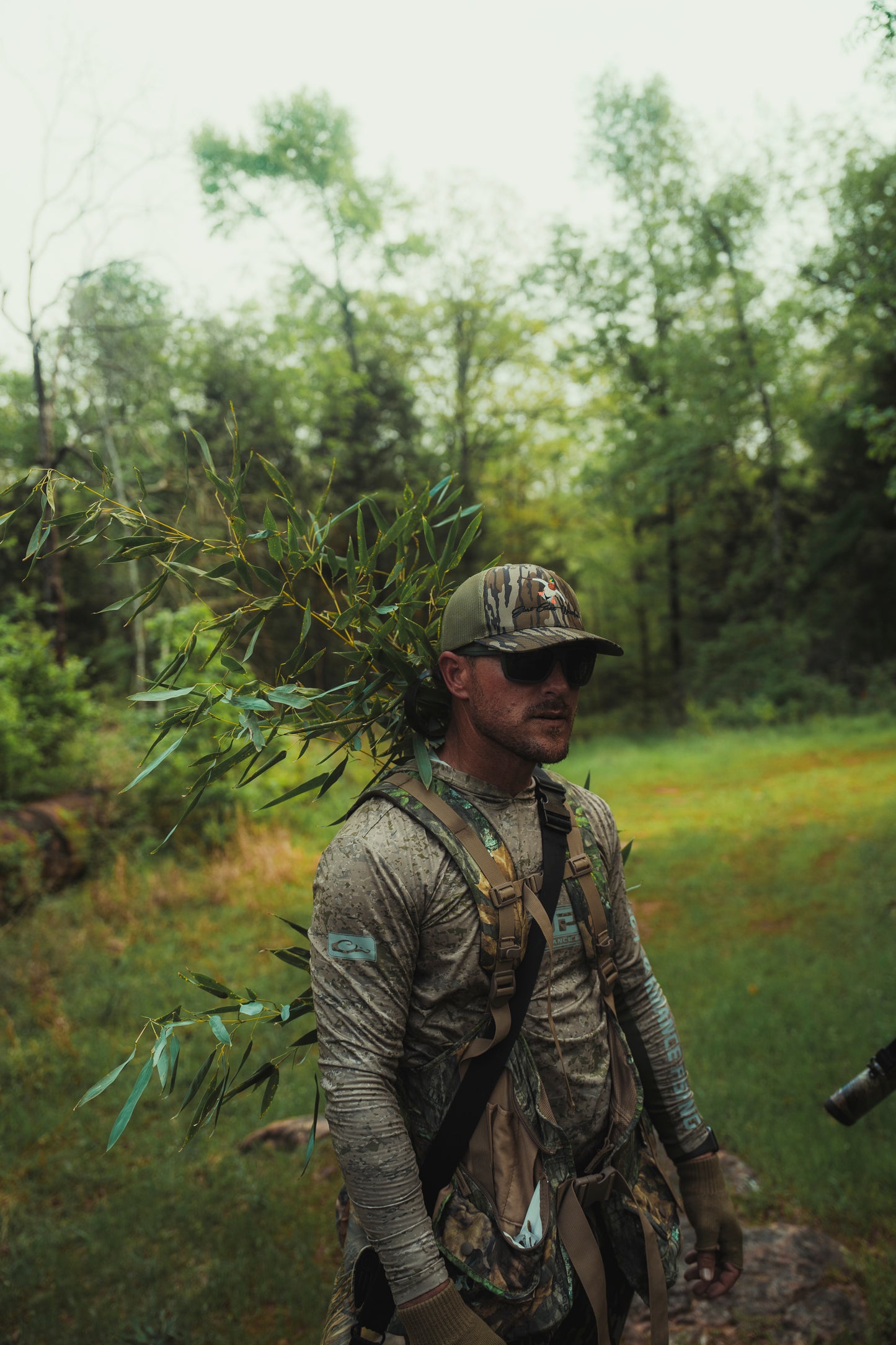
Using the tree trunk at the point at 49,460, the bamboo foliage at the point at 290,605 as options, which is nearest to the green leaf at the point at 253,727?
the bamboo foliage at the point at 290,605

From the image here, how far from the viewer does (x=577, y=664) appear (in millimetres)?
2152

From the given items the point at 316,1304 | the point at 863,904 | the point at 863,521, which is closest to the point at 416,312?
the point at 863,521

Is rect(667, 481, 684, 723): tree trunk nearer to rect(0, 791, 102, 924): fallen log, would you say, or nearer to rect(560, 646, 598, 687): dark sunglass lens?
rect(0, 791, 102, 924): fallen log

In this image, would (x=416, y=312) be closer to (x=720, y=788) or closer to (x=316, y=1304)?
(x=720, y=788)

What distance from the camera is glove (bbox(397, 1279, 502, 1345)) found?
1731 millimetres

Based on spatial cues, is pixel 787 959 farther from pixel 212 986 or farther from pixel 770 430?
pixel 770 430

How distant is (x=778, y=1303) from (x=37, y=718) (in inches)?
381

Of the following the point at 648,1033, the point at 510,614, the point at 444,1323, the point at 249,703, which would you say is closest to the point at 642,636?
the point at 648,1033

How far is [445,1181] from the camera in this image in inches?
73.6

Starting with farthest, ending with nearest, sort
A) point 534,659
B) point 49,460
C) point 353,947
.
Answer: point 49,460 → point 534,659 → point 353,947

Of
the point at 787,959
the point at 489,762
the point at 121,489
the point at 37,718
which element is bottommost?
the point at 787,959

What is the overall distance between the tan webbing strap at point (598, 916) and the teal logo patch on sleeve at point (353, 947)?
576mm

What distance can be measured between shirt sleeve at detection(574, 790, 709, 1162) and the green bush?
917 centimetres

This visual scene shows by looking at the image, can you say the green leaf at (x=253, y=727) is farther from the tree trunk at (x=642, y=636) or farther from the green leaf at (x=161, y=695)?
the tree trunk at (x=642, y=636)
